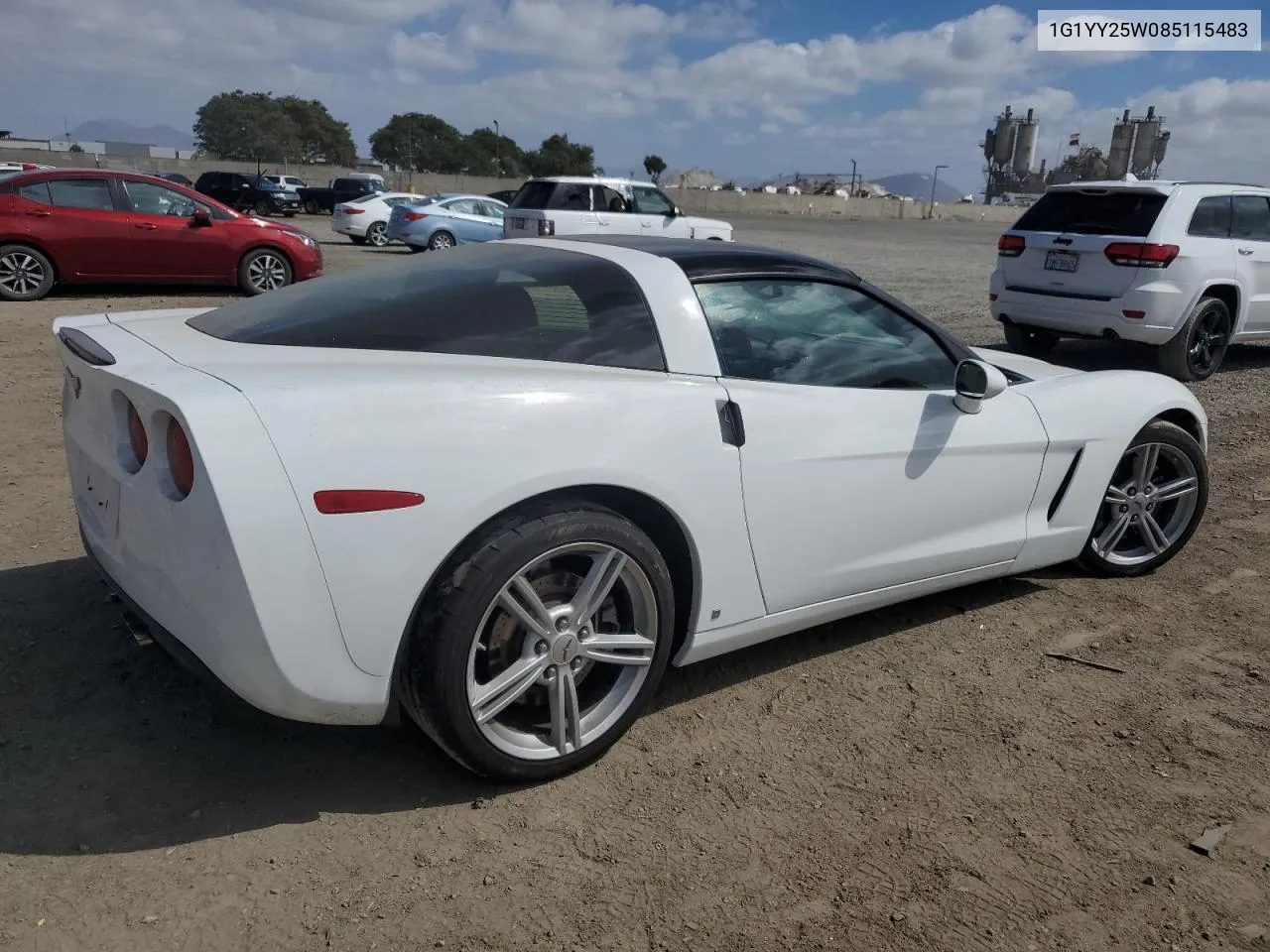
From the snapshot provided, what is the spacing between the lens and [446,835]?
252cm

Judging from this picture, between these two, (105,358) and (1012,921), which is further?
(105,358)

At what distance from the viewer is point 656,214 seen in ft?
56.7

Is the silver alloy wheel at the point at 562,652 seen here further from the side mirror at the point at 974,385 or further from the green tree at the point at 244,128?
the green tree at the point at 244,128

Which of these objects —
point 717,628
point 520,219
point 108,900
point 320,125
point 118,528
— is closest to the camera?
point 108,900

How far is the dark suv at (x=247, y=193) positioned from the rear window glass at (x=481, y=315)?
33334 mm

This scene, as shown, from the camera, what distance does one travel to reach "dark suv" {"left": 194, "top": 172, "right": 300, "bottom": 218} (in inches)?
1334

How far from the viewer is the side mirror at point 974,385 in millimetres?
3443

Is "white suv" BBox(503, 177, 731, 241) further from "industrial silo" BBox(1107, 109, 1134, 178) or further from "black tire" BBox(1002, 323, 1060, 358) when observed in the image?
"industrial silo" BBox(1107, 109, 1134, 178)

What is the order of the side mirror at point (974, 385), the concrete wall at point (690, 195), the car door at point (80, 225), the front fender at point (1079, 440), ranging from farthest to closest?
the concrete wall at point (690, 195), the car door at point (80, 225), the front fender at point (1079, 440), the side mirror at point (974, 385)

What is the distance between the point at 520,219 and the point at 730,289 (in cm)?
1440

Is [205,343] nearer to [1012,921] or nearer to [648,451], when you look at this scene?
[648,451]

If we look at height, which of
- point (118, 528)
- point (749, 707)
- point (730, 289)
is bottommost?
point (749, 707)

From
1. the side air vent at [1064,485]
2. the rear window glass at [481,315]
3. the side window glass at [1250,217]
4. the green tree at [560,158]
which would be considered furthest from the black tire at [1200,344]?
the green tree at [560,158]

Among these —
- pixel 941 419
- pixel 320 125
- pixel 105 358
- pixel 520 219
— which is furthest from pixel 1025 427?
pixel 320 125
